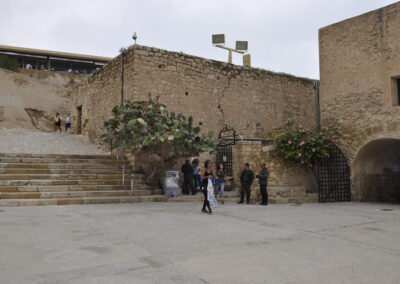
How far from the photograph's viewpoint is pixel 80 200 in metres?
9.40

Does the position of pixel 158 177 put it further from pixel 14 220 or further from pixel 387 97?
pixel 387 97

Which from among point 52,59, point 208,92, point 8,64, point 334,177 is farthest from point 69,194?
point 52,59

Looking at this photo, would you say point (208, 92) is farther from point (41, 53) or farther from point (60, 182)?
point (41, 53)

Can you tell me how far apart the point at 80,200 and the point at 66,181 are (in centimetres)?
135

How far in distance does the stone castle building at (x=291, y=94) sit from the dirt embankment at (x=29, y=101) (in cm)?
1405

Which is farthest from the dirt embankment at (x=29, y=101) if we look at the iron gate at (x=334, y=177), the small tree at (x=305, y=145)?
the iron gate at (x=334, y=177)

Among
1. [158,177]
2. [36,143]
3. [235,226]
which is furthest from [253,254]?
[36,143]

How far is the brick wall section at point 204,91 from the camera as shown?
1365 cm

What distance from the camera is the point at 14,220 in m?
6.54

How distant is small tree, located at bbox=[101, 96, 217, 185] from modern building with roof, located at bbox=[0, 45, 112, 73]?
3257 cm

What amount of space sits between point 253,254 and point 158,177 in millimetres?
7780

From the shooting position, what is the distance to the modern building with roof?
3922 cm

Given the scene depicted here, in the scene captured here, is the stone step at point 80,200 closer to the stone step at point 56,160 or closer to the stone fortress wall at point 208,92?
the stone step at point 56,160

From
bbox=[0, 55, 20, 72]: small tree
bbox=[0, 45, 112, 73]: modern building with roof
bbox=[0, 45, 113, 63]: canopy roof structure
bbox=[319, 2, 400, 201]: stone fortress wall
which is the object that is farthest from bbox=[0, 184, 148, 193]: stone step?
bbox=[0, 45, 113, 63]: canopy roof structure
